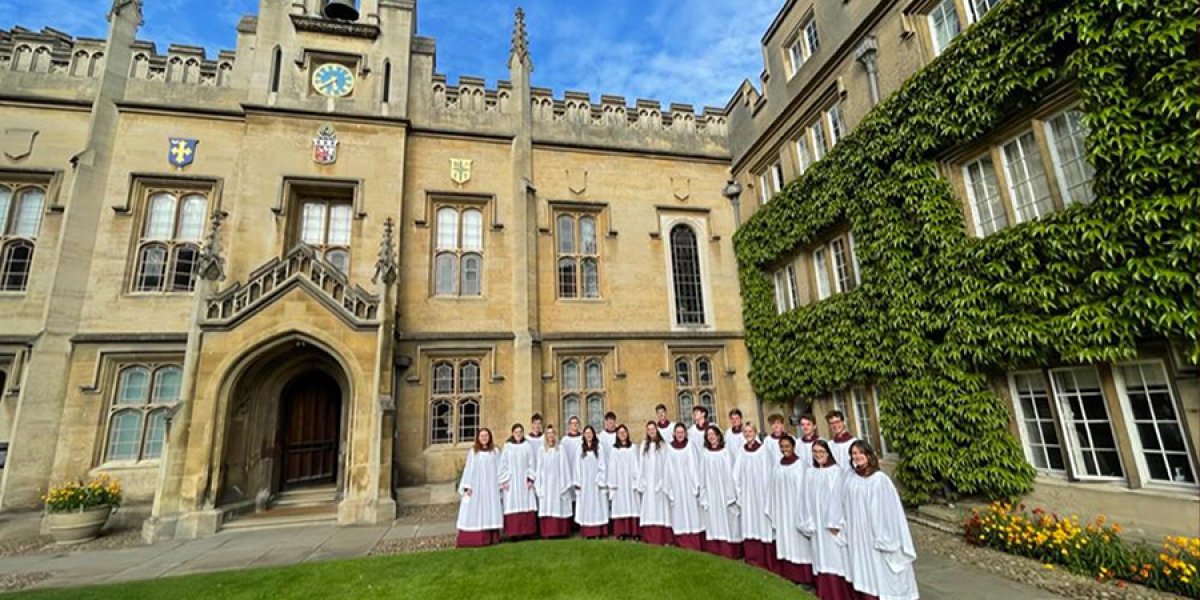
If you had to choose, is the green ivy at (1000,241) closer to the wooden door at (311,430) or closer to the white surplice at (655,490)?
the white surplice at (655,490)

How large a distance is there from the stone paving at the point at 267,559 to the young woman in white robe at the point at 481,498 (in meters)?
1.18

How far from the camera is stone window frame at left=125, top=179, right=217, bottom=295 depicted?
1157 centimetres

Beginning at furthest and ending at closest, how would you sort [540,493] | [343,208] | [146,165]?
1. [343,208]
2. [146,165]
3. [540,493]

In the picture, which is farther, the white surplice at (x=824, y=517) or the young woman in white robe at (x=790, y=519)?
the young woman in white robe at (x=790, y=519)

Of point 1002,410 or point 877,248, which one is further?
point 877,248

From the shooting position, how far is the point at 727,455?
724cm

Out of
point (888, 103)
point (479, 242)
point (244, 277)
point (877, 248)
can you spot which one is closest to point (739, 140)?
point (888, 103)

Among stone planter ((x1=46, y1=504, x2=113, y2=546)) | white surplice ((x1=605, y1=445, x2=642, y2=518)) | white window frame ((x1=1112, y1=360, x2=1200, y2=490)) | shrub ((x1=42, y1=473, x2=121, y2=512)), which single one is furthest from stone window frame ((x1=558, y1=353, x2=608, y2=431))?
white window frame ((x1=1112, y1=360, x2=1200, y2=490))

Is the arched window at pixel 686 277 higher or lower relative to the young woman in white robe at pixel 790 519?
higher

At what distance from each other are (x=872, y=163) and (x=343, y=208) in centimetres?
1294

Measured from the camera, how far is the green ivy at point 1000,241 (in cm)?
559

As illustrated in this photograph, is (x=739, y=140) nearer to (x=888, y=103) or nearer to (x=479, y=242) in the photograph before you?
(x=888, y=103)

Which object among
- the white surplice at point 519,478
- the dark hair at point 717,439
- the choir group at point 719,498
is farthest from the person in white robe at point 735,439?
the white surplice at point 519,478

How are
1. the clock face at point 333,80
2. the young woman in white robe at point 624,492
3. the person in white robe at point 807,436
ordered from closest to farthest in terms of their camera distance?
the person in white robe at point 807,436, the young woman in white robe at point 624,492, the clock face at point 333,80
